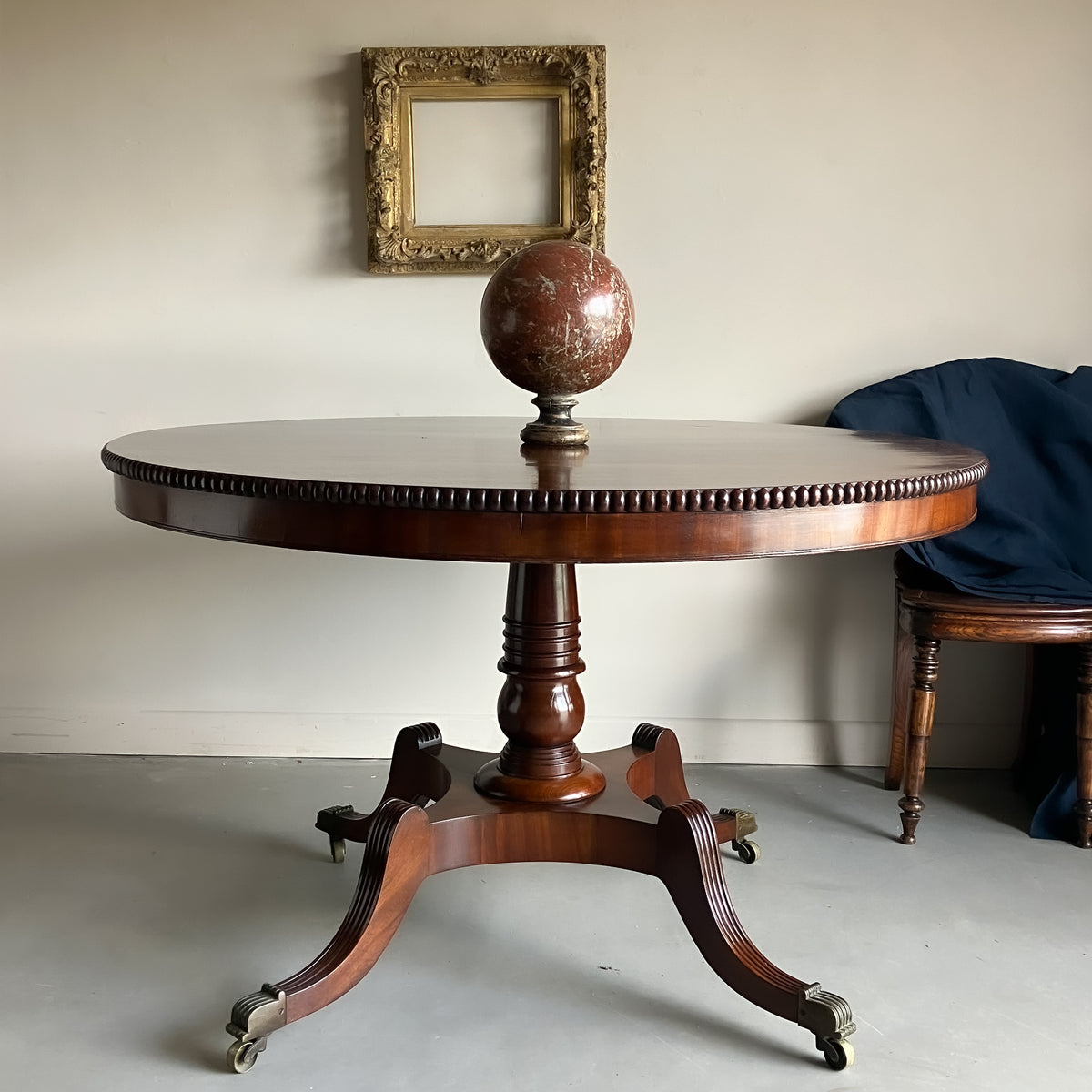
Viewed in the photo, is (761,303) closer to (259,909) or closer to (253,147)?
(253,147)

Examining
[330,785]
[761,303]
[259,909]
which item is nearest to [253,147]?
[761,303]

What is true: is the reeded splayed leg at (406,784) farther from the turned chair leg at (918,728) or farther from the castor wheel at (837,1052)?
the turned chair leg at (918,728)

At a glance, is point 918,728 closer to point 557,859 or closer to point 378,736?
point 557,859

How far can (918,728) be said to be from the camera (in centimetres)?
254

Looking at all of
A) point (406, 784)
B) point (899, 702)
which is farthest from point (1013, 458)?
point (406, 784)

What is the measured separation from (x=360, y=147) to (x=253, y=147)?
0.27 m

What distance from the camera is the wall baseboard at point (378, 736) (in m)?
3.03

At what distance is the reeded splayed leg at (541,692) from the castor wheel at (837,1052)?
580 millimetres

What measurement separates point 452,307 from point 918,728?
1.49 meters

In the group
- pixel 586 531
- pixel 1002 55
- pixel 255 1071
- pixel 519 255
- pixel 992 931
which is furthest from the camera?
pixel 1002 55

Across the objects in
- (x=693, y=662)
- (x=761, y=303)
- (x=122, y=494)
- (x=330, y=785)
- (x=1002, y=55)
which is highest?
(x=1002, y=55)

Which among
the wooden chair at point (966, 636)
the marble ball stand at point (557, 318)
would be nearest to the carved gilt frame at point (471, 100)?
the marble ball stand at point (557, 318)

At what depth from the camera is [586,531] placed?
138 centimetres

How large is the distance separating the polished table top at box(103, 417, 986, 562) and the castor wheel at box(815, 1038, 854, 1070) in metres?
0.77
